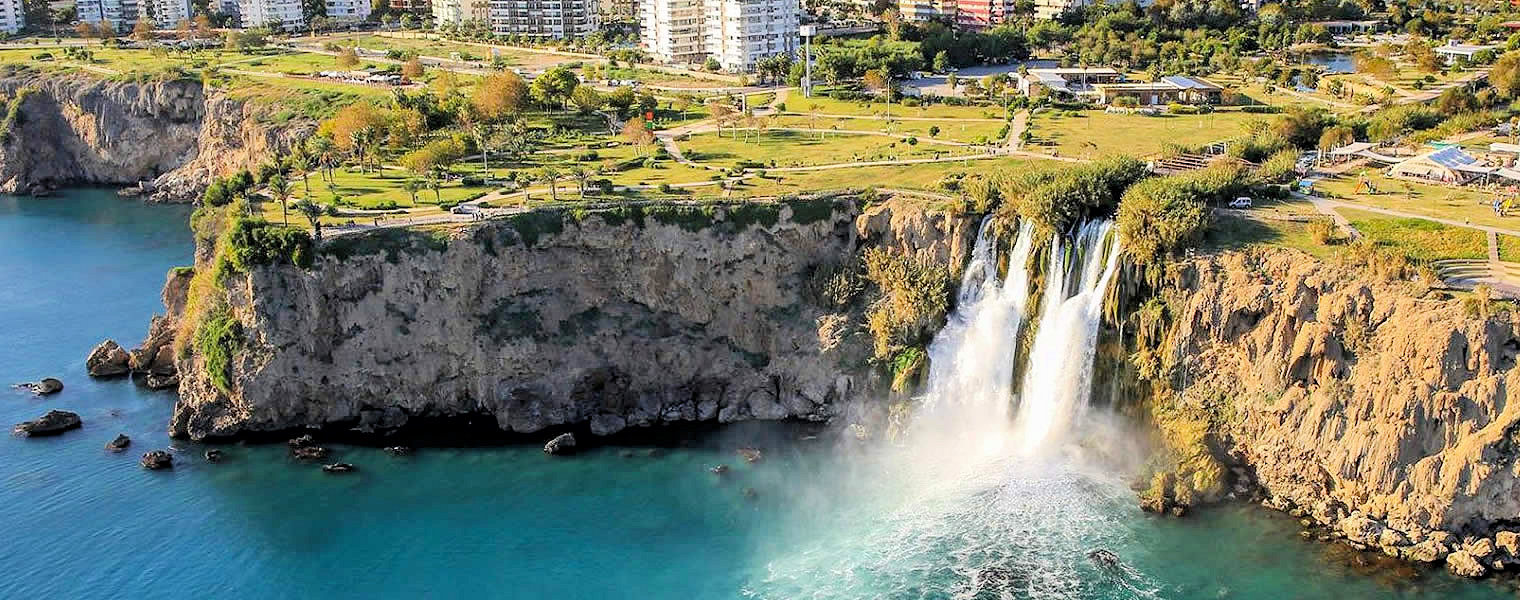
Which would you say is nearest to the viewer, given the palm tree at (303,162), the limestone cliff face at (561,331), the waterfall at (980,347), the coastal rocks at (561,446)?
the coastal rocks at (561,446)

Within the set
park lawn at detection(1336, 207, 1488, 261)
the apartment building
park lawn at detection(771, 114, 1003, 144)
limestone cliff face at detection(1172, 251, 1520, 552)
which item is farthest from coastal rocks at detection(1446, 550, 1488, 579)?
the apartment building

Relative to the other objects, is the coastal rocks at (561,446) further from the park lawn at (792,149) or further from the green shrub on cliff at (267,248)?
the park lawn at (792,149)

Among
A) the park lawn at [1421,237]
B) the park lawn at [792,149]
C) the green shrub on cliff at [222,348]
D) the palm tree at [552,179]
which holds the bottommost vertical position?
the green shrub on cliff at [222,348]

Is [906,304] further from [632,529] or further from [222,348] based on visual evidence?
[222,348]

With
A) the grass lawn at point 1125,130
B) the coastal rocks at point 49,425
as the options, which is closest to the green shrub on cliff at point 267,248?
the coastal rocks at point 49,425

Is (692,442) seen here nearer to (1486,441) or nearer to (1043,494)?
(1043,494)

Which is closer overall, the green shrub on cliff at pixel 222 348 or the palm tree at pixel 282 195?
the green shrub on cliff at pixel 222 348

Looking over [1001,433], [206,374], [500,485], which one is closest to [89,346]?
[206,374]
